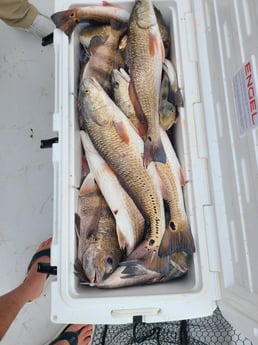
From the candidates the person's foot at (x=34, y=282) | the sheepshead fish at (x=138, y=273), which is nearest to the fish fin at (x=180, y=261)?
the sheepshead fish at (x=138, y=273)

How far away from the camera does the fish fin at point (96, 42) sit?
106 centimetres

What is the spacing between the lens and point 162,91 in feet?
3.33

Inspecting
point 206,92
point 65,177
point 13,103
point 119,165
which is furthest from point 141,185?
point 13,103

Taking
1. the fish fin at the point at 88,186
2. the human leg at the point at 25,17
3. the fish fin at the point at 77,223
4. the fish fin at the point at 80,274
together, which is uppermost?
the human leg at the point at 25,17

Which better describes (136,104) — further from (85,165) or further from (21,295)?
(21,295)

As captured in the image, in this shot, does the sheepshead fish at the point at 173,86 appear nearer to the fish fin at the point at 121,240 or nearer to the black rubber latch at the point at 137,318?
the fish fin at the point at 121,240

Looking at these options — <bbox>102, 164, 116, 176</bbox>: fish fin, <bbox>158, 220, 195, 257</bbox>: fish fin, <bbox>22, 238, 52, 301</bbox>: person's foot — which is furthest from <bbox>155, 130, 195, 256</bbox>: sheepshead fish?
<bbox>22, 238, 52, 301</bbox>: person's foot

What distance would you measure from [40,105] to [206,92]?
71 cm

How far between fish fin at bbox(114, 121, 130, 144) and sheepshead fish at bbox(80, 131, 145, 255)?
8 cm

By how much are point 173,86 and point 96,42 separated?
26 centimetres

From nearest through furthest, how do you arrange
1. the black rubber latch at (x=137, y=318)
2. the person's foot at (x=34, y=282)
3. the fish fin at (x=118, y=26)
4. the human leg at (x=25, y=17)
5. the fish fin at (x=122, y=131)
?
the black rubber latch at (x=137, y=318) → the fish fin at (x=122, y=131) → the fish fin at (x=118, y=26) → the person's foot at (x=34, y=282) → the human leg at (x=25, y=17)

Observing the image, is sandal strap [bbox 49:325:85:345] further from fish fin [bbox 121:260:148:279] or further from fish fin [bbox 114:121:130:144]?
fish fin [bbox 114:121:130:144]

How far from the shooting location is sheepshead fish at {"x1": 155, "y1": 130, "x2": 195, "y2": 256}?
35.7 inches

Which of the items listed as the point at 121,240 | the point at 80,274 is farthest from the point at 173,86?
the point at 80,274
